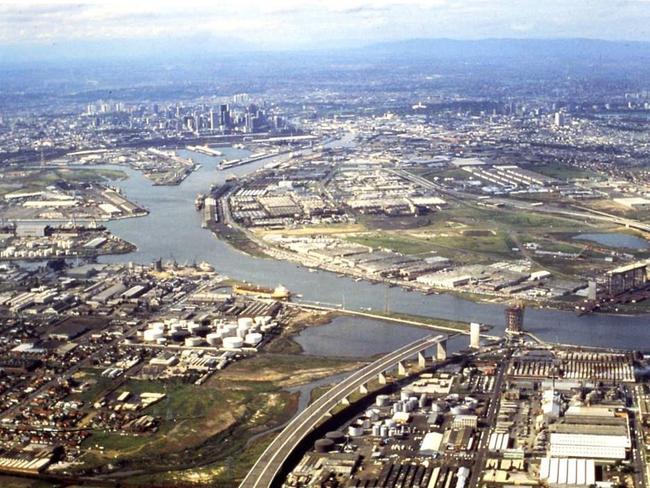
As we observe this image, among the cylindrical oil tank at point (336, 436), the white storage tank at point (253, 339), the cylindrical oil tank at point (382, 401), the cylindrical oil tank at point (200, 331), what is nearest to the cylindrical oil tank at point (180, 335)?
the cylindrical oil tank at point (200, 331)

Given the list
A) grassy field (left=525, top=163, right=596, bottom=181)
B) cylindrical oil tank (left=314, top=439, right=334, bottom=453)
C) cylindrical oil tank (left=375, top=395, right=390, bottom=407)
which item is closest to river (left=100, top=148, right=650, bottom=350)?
cylindrical oil tank (left=375, top=395, right=390, bottom=407)

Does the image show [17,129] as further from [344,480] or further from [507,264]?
[344,480]

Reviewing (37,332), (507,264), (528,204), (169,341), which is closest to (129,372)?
(169,341)

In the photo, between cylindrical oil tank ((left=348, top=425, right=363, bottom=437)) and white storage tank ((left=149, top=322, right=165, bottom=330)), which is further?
white storage tank ((left=149, top=322, right=165, bottom=330))

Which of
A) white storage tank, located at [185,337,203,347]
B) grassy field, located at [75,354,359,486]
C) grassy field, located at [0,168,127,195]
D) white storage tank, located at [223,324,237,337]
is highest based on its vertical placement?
grassy field, located at [0,168,127,195]

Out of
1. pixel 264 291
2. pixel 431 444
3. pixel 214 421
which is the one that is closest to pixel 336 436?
pixel 431 444

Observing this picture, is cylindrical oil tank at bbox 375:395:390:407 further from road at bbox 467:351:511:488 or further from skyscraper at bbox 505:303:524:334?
skyscraper at bbox 505:303:524:334
